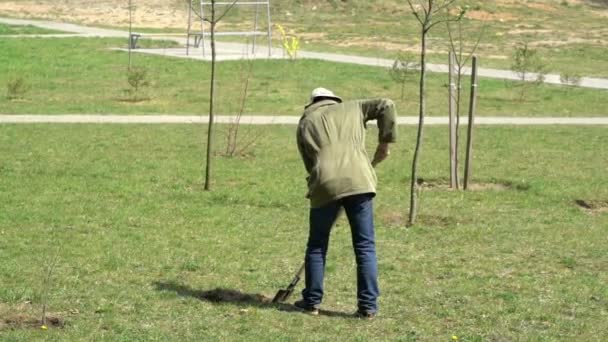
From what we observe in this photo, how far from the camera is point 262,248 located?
9.77 m

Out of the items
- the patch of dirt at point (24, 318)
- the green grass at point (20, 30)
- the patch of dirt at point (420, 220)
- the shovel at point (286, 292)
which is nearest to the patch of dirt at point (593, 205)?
the patch of dirt at point (420, 220)

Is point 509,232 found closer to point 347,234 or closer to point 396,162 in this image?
point 347,234

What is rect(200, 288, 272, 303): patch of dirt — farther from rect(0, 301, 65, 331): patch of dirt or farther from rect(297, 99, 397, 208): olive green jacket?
rect(0, 301, 65, 331): patch of dirt

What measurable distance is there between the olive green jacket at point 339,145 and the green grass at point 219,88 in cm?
1268

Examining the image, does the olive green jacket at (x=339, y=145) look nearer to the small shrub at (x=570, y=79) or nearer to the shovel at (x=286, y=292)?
the shovel at (x=286, y=292)

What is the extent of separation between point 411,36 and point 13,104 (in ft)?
64.3

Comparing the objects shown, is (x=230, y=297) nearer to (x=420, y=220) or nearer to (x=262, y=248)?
(x=262, y=248)

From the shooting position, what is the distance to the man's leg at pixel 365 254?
7.51m

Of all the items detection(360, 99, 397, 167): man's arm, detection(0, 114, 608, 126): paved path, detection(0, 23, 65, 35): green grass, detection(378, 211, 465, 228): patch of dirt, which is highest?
detection(360, 99, 397, 167): man's arm

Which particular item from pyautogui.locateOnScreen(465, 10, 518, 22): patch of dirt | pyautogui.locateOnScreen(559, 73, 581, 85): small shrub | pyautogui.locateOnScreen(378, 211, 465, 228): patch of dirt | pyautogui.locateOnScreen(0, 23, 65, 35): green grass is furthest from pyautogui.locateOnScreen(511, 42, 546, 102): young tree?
pyautogui.locateOnScreen(0, 23, 65, 35): green grass

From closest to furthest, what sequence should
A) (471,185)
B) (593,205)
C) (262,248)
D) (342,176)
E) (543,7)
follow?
1. (342,176)
2. (262,248)
3. (593,205)
4. (471,185)
5. (543,7)

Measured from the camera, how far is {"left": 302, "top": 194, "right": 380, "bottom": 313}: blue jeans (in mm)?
7500

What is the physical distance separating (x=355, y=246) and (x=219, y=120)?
11.6 meters

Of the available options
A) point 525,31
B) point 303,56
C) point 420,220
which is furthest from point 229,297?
point 525,31
